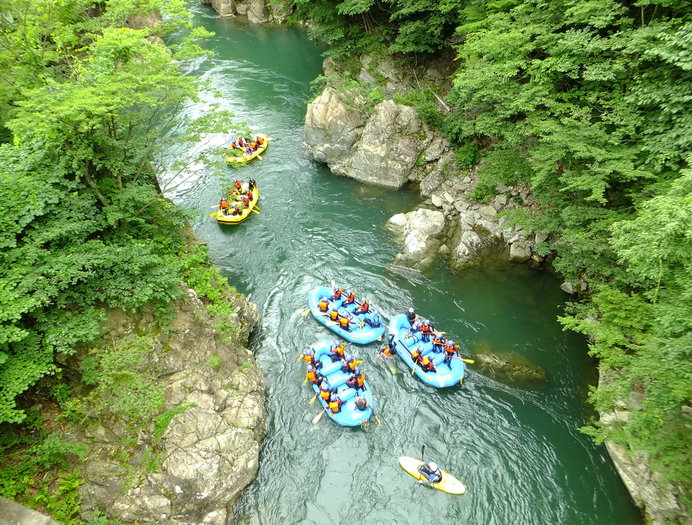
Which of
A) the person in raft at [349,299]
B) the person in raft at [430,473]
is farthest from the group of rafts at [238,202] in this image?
the person in raft at [430,473]

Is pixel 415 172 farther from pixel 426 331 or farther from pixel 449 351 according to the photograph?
pixel 449 351

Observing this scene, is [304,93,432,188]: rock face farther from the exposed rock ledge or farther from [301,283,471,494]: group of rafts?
[301,283,471,494]: group of rafts

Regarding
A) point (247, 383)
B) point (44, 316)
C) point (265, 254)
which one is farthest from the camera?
point (265, 254)

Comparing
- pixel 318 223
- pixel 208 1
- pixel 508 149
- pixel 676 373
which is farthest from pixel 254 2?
pixel 676 373

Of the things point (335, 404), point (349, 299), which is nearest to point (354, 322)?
point (349, 299)

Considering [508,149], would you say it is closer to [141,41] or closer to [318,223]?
[318,223]

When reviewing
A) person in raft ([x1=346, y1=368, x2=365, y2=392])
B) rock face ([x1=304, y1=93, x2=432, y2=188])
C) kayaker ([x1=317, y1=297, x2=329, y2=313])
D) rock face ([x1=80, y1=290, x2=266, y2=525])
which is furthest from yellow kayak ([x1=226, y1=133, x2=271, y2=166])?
person in raft ([x1=346, y1=368, x2=365, y2=392])
